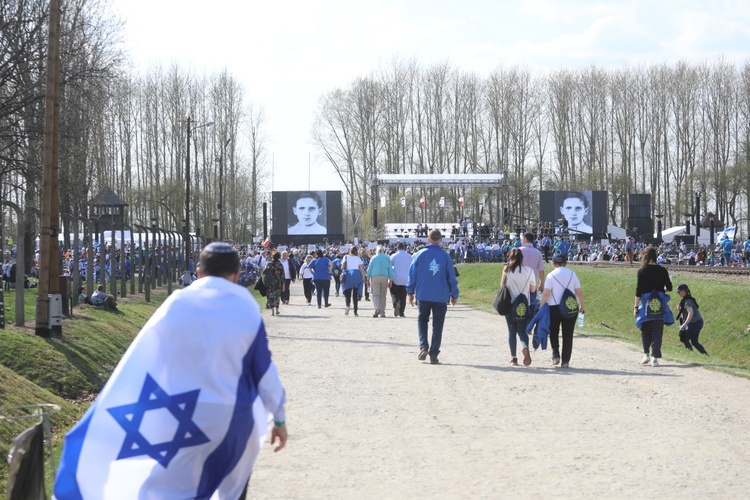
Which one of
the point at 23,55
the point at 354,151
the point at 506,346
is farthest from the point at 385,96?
the point at 506,346

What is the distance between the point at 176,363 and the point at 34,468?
3.17 feet

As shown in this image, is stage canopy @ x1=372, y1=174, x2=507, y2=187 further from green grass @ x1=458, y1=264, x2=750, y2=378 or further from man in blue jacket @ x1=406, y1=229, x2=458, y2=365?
man in blue jacket @ x1=406, y1=229, x2=458, y2=365

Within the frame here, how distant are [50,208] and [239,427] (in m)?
11.2

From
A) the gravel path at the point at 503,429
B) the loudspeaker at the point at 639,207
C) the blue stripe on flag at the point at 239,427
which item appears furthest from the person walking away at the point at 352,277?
the loudspeaker at the point at 639,207

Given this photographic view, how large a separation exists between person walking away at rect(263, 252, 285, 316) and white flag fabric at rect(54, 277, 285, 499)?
2185 centimetres

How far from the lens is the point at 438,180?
256 ft

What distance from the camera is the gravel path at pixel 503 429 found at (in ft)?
24.7

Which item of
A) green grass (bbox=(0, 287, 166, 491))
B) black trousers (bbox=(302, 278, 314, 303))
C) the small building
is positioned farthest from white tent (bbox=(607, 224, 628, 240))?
green grass (bbox=(0, 287, 166, 491))

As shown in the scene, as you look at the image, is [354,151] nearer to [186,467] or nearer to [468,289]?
[468,289]

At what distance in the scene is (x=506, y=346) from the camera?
60.3 ft

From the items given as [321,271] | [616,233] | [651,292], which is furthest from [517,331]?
[616,233]

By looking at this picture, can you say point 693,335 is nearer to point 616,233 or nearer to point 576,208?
point 576,208

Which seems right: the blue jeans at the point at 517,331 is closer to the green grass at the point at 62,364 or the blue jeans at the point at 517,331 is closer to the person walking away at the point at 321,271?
the green grass at the point at 62,364

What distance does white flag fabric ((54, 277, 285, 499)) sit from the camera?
5020 millimetres
